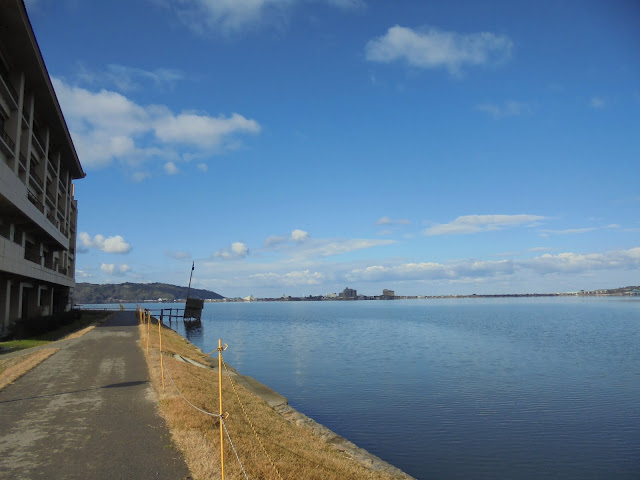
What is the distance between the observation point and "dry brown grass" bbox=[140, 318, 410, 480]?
31.0 ft

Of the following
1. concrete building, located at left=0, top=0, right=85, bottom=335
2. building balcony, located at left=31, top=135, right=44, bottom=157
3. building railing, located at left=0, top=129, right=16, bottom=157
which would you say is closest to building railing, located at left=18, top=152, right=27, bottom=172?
concrete building, located at left=0, top=0, right=85, bottom=335

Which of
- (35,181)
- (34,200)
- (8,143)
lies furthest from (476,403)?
(35,181)

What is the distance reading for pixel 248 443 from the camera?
1124 cm

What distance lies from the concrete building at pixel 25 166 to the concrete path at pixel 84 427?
16.4m

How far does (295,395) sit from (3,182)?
22230 mm

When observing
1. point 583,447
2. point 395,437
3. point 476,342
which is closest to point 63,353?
point 395,437

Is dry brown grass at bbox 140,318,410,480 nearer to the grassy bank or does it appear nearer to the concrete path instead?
the concrete path

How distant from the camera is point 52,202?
52844 mm

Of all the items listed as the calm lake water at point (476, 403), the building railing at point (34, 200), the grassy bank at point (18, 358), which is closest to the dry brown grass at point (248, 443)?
the calm lake water at point (476, 403)

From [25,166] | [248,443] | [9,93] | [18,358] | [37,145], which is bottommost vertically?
[248,443]

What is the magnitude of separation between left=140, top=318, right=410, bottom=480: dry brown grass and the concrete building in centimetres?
2152

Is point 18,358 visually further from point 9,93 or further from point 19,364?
point 9,93

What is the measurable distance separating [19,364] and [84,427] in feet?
39.5

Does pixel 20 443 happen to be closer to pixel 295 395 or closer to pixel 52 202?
A: pixel 295 395
